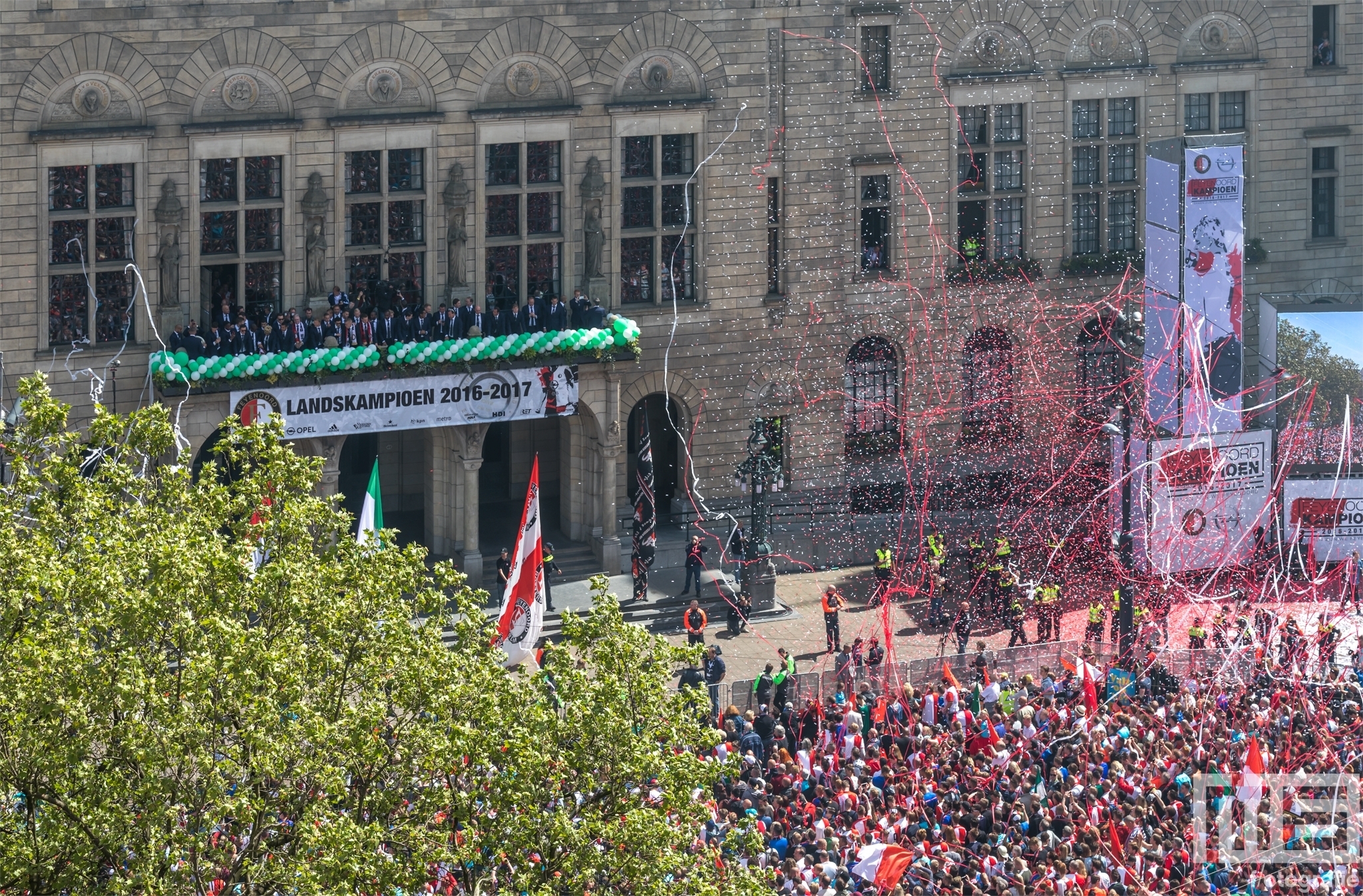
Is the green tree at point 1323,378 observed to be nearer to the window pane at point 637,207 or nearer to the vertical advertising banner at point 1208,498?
the vertical advertising banner at point 1208,498

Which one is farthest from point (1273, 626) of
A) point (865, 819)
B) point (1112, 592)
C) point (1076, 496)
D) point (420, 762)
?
point (420, 762)

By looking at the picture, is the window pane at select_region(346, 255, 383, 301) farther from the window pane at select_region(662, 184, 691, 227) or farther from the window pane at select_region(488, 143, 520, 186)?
the window pane at select_region(662, 184, 691, 227)

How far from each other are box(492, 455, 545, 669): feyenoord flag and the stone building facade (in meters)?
9.12

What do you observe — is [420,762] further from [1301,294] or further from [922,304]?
[1301,294]

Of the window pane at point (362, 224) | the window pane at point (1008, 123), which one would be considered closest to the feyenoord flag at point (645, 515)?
the window pane at point (362, 224)

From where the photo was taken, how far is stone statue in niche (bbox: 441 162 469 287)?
51.7 meters

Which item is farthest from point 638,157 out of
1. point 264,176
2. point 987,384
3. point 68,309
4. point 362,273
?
point 68,309

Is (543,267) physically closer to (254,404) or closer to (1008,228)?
(254,404)

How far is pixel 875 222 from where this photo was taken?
56.6 m

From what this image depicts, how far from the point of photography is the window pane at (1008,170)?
5762 centimetres

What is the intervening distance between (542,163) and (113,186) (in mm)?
9418

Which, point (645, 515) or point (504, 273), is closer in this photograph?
point (645, 515)

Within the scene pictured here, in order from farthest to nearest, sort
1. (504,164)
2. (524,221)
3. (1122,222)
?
(1122,222) < (524,221) < (504,164)

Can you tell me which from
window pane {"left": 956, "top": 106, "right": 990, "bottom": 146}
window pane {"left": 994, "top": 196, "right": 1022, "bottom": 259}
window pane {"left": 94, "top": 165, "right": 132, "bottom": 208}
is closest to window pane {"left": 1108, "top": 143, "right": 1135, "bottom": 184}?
window pane {"left": 994, "top": 196, "right": 1022, "bottom": 259}
